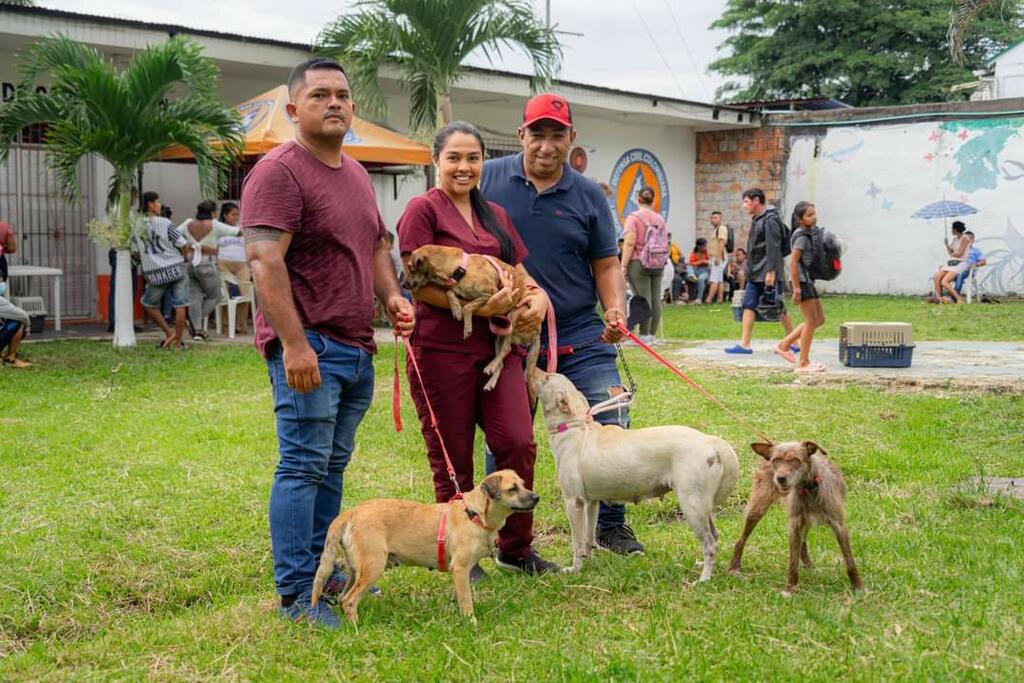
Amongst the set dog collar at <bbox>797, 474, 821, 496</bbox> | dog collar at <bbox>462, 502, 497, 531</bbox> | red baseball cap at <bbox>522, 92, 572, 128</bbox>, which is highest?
red baseball cap at <bbox>522, 92, 572, 128</bbox>

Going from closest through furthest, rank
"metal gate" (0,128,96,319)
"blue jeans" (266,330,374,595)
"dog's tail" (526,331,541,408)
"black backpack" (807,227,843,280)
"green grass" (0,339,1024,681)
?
"green grass" (0,339,1024,681), "blue jeans" (266,330,374,595), "dog's tail" (526,331,541,408), "black backpack" (807,227,843,280), "metal gate" (0,128,96,319)

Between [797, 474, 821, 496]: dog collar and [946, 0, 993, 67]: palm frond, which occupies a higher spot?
[946, 0, 993, 67]: palm frond

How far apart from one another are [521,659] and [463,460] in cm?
119

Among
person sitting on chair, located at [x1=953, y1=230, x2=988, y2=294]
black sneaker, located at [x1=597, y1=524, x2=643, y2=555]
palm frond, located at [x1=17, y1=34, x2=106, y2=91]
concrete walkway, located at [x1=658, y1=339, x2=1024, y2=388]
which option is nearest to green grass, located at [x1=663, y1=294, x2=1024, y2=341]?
person sitting on chair, located at [x1=953, y1=230, x2=988, y2=294]

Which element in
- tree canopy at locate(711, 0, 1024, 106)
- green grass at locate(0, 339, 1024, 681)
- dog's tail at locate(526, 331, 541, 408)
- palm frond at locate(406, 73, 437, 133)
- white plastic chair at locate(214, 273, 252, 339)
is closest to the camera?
green grass at locate(0, 339, 1024, 681)

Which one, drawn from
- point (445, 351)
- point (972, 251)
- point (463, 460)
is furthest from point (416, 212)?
point (972, 251)

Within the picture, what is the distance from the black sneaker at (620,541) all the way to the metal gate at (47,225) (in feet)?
37.6

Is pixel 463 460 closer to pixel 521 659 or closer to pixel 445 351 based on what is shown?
pixel 445 351

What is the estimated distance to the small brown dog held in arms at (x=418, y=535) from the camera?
162 inches

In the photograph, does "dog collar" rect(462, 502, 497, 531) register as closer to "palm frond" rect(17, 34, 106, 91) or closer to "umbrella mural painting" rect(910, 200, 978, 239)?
"palm frond" rect(17, 34, 106, 91)

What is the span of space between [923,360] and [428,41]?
7.71 meters

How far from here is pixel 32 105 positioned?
11898mm

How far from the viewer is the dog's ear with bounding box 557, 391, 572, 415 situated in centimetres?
478

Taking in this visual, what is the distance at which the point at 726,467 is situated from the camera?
15.0 feet
